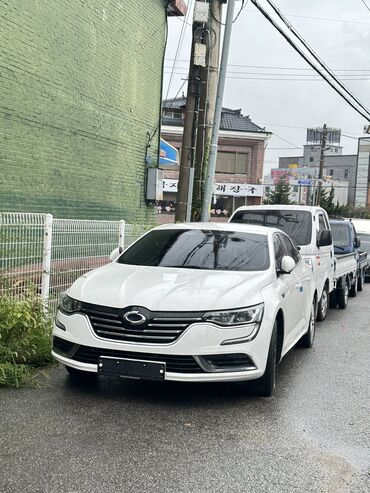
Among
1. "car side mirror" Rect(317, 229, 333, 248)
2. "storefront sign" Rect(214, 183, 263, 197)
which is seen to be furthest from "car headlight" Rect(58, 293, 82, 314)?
"storefront sign" Rect(214, 183, 263, 197)

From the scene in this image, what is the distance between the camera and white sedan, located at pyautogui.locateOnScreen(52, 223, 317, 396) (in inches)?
182

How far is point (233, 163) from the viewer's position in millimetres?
42812

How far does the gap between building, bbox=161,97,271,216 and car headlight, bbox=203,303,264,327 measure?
37.2 meters

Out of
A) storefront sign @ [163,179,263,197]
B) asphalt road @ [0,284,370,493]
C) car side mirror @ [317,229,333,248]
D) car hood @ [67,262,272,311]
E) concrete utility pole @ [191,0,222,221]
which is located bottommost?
asphalt road @ [0,284,370,493]

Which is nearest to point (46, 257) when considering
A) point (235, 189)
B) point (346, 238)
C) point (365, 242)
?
point (346, 238)

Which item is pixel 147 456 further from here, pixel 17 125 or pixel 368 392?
pixel 17 125

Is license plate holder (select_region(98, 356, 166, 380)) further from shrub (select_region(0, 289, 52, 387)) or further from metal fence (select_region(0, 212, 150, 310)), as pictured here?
metal fence (select_region(0, 212, 150, 310))

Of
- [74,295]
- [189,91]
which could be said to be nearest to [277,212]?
[189,91]

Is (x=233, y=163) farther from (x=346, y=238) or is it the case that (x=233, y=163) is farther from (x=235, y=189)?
(x=346, y=238)

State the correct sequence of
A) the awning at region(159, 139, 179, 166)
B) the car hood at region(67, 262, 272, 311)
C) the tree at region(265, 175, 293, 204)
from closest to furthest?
the car hood at region(67, 262, 272, 311)
the awning at region(159, 139, 179, 166)
the tree at region(265, 175, 293, 204)

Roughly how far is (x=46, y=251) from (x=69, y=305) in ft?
6.68

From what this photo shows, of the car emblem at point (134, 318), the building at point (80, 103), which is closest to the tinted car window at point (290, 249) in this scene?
the car emblem at point (134, 318)

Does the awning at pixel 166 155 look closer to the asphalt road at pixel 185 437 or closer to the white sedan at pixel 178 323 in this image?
the white sedan at pixel 178 323

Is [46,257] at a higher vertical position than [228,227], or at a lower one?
lower
